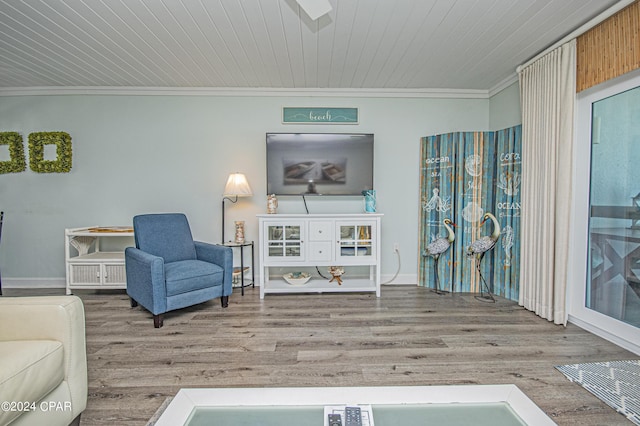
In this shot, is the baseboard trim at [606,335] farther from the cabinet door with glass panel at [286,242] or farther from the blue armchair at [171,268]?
the blue armchair at [171,268]

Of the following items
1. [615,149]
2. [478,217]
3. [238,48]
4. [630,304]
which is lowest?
[630,304]

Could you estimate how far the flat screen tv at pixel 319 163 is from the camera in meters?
3.73

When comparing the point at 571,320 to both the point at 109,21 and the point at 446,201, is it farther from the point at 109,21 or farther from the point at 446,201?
the point at 109,21

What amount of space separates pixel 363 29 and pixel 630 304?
9.41 ft

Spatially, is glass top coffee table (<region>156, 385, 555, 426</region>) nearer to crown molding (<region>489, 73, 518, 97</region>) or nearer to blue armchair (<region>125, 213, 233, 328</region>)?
blue armchair (<region>125, 213, 233, 328</region>)

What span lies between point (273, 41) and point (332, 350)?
253 cm

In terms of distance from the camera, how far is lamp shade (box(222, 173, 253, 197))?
11.7 feet

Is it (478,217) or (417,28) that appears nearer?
(417,28)

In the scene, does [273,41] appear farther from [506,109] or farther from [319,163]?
[506,109]

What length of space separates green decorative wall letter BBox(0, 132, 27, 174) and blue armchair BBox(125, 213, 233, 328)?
202cm

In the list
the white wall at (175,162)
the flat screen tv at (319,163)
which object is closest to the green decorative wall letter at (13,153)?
the white wall at (175,162)

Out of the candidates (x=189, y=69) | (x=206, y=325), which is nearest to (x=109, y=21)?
(x=189, y=69)

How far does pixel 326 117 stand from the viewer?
387cm

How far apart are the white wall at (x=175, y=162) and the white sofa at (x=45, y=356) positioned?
8.31 ft
